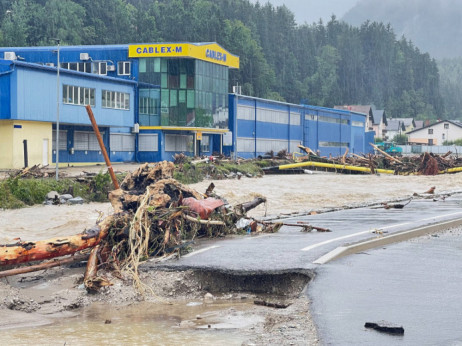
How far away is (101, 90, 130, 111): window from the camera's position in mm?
55812

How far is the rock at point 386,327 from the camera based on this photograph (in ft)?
24.2

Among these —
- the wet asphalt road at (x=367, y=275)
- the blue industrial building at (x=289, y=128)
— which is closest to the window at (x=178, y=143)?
the blue industrial building at (x=289, y=128)

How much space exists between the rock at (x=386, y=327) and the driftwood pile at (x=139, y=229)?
3866 mm

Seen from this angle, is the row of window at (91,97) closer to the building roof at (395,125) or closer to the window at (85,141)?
the window at (85,141)

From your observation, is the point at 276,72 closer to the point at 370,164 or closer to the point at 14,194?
the point at 370,164

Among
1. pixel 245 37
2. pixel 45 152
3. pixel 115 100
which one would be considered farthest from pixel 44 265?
pixel 245 37

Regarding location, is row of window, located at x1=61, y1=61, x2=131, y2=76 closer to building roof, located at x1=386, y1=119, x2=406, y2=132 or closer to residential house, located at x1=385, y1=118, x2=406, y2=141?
residential house, located at x1=385, y1=118, x2=406, y2=141

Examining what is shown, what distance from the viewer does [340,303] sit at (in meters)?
8.69

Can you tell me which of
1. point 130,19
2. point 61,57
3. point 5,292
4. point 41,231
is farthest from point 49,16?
point 5,292

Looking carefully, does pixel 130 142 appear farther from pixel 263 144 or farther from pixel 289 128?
pixel 289 128

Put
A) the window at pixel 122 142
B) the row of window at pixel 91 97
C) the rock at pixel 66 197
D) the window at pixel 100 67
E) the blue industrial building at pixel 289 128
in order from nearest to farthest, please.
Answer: the rock at pixel 66 197, the row of window at pixel 91 97, the window at pixel 122 142, the window at pixel 100 67, the blue industrial building at pixel 289 128

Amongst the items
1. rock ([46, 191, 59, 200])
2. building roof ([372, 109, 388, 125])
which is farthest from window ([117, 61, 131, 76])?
building roof ([372, 109, 388, 125])

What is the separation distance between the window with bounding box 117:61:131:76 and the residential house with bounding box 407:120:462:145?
99.1 metres

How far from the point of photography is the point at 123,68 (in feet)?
213
